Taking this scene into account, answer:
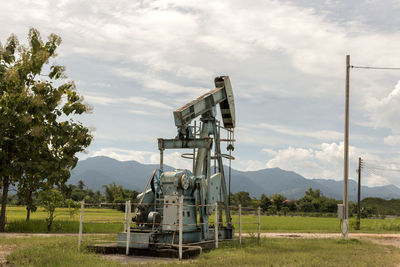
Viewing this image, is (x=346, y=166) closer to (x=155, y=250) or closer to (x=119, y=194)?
(x=155, y=250)

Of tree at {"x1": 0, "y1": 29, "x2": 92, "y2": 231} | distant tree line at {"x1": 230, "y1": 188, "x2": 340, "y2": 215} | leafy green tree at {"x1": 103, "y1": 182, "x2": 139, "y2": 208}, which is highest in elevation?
tree at {"x1": 0, "y1": 29, "x2": 92, "y2": 231}

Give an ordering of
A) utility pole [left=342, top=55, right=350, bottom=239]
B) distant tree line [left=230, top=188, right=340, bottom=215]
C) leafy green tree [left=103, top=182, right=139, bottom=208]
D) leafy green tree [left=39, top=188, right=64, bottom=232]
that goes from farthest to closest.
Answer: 1. distant tree line [left=230, top=188, right=340, bottom=215]
2. leafy green tree [left=103, top=182, right=139, bottom=208]
3. leafy green tree [left=39, top=188, right=64, bottom=232]
4. utility pole [left=342, top=55, right=350, bottom=239]

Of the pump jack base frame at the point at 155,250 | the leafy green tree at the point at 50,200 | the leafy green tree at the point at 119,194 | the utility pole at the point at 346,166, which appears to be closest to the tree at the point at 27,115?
the pump jack base frame at the point at 155,250

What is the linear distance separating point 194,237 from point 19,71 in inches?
313

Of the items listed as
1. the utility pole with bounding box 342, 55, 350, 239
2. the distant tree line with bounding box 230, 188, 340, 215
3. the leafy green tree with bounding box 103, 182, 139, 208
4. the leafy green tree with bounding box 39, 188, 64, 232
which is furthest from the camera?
the distant tree line with bounding box 230, 188, 340, 215

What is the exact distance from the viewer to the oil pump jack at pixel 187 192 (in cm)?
1384

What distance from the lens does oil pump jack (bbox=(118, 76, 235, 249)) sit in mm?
13844

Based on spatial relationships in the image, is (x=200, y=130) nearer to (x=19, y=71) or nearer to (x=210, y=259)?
(x=210, y=259)

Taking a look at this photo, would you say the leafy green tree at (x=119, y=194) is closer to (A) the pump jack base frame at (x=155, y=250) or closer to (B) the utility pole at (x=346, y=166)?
(B) the utility pole at (x=346, y=166)

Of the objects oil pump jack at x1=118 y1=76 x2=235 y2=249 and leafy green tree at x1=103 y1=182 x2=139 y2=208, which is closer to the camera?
oil pump jack at x1=118 y1=76 x2=235 y2=249

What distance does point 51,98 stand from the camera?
14.4m

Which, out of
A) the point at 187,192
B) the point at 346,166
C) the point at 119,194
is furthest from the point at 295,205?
the point at 187,192

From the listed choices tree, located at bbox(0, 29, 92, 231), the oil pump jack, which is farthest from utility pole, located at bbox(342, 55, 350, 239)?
tree, located at bbox(0, 29, 92, 231)

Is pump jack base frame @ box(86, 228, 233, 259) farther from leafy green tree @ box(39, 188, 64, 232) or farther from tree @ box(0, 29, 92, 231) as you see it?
leafy green tree @ box(39, 188, 64, 232)
